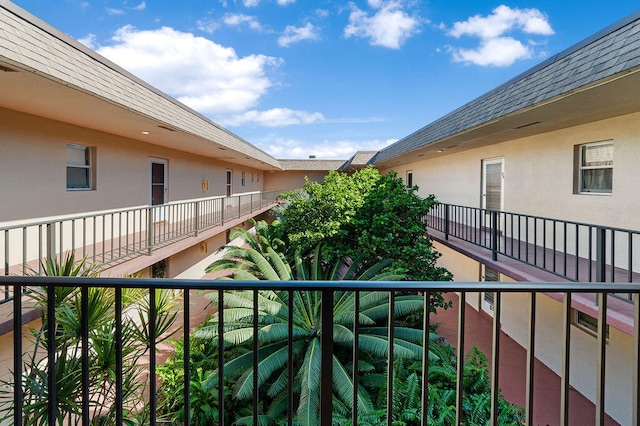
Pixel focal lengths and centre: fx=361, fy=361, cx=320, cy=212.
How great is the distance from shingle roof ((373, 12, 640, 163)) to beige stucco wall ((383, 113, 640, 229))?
1629mm

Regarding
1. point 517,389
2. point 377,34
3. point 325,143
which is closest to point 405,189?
point 517,389

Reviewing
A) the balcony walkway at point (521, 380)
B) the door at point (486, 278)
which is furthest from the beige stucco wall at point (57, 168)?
the door at point (486, 278)

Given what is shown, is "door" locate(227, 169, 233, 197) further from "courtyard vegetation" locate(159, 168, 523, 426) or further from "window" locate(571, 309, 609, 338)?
"window" locate(571, 309, 609, 338)

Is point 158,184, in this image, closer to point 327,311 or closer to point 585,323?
point 327,311

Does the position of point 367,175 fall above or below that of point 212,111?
below

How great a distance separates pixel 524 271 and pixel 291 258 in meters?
4.95

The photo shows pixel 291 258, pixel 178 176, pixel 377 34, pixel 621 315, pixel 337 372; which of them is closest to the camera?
pixel 621 315

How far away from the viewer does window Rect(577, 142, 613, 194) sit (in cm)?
605

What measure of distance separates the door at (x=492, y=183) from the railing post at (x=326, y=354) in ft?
29.6

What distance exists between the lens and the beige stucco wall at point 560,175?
5566 mm

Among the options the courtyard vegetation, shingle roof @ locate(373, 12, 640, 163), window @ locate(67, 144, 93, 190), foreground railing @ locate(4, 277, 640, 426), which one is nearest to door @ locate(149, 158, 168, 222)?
window @ locate(67, 144, 93, 190)

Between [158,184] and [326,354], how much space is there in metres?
10.2

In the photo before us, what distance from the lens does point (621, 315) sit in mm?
3990

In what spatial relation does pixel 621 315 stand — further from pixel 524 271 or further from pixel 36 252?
pixel 36 252
